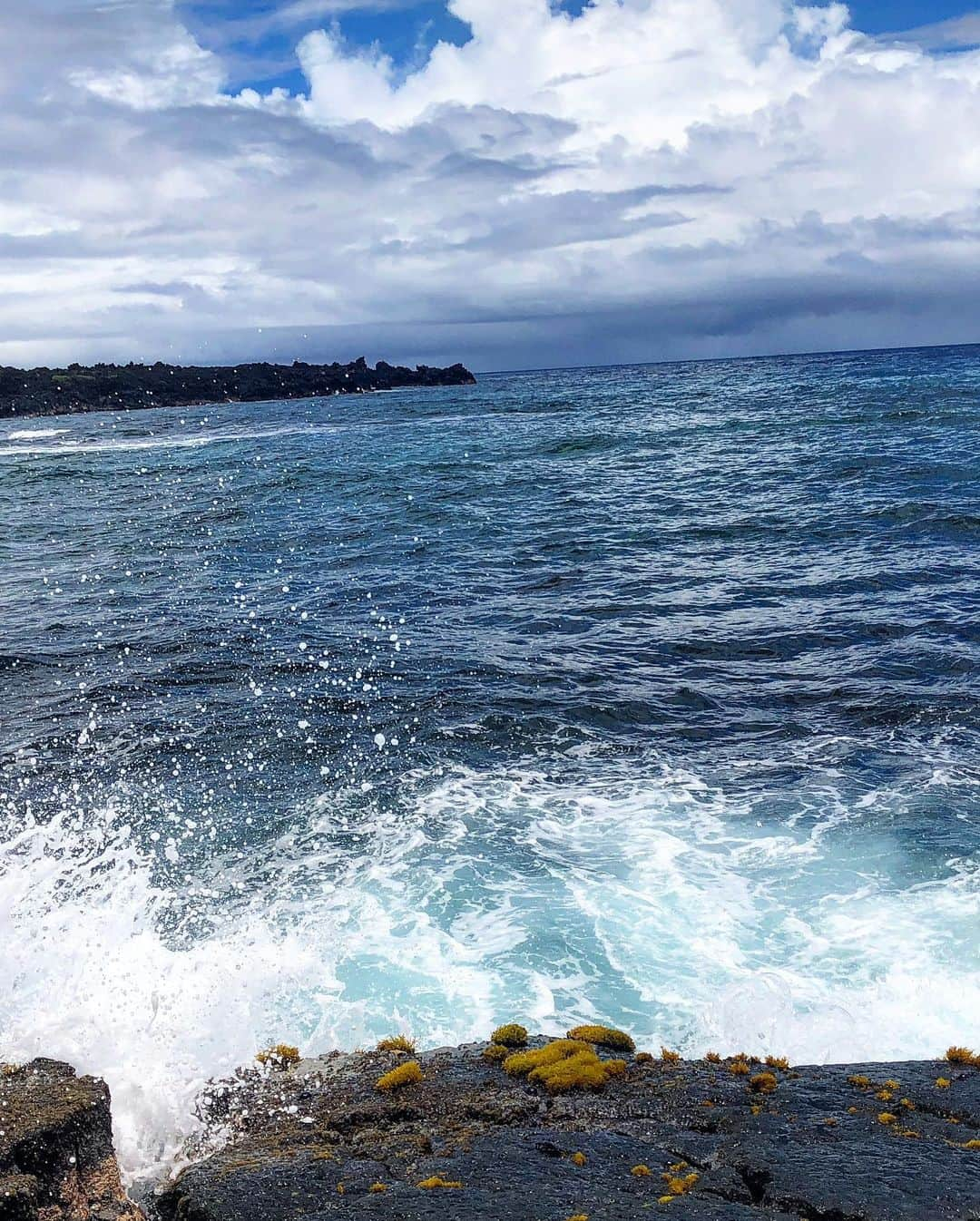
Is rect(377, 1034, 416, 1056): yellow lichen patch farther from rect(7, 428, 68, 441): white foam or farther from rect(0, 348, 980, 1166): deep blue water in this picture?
rect(7, 428, 68, 441): white foam

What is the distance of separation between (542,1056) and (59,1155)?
4.52m

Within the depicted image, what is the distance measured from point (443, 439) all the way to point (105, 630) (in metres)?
52.3

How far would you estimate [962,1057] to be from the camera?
9258 mm

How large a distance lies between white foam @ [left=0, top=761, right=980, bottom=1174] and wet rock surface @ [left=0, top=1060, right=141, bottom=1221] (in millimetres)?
885

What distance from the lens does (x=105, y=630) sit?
26.8 meters

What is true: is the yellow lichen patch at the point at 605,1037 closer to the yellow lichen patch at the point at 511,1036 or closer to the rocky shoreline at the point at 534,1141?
the rocky shoreline at the point at 534,1141

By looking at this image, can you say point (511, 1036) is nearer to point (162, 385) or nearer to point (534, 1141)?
point (534, 1141)

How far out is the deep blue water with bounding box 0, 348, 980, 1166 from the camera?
11.4 m

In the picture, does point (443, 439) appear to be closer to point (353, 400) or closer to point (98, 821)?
point (98, 821)

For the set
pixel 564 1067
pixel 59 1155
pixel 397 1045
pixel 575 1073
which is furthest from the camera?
pixel 397 1045

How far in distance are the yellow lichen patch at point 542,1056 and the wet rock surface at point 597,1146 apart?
90mm

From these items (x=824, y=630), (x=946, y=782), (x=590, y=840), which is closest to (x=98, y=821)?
(x=590, y=840)

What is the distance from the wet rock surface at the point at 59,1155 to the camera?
24.4 feet

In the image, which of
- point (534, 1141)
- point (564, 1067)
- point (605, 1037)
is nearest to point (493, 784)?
point (605, 1037)
